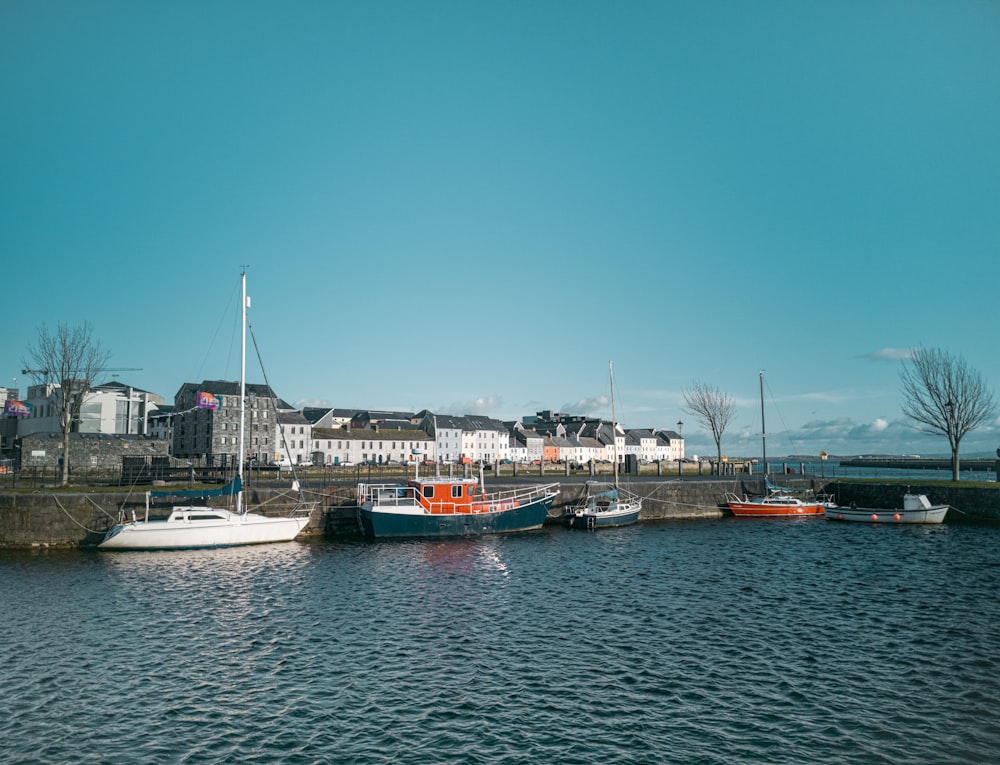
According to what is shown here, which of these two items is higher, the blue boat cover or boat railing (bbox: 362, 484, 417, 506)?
the blue boat cover

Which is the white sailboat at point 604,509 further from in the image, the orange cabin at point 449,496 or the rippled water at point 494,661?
the rippled water at point 494,661

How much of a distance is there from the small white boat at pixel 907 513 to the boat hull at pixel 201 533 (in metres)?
41.2

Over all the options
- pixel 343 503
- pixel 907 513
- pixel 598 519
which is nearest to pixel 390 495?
pixel 343 503

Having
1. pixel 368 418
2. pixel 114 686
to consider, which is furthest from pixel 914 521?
pixel 368 418

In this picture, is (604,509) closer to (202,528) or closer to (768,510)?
(768,510)

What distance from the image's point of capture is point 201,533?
35.2 meters

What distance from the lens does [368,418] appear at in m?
157

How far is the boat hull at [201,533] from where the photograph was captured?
33938 millimetres

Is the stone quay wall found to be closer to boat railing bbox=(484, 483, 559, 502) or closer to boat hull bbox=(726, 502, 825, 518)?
boat railing bbox=(484, 483, 559, 502)

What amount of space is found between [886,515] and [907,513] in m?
1.42

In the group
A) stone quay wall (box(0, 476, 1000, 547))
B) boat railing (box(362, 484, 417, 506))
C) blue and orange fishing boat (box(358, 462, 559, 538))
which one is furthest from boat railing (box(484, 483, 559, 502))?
boat railing (box(362, 484, 417, 506))

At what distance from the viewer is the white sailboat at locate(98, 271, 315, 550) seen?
34000mm

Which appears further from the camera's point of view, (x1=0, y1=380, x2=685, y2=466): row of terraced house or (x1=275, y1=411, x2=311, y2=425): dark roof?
(x1=275, y1=411, x2=311, y2=425): dark roof

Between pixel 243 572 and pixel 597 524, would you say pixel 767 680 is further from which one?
pixel 597 524
